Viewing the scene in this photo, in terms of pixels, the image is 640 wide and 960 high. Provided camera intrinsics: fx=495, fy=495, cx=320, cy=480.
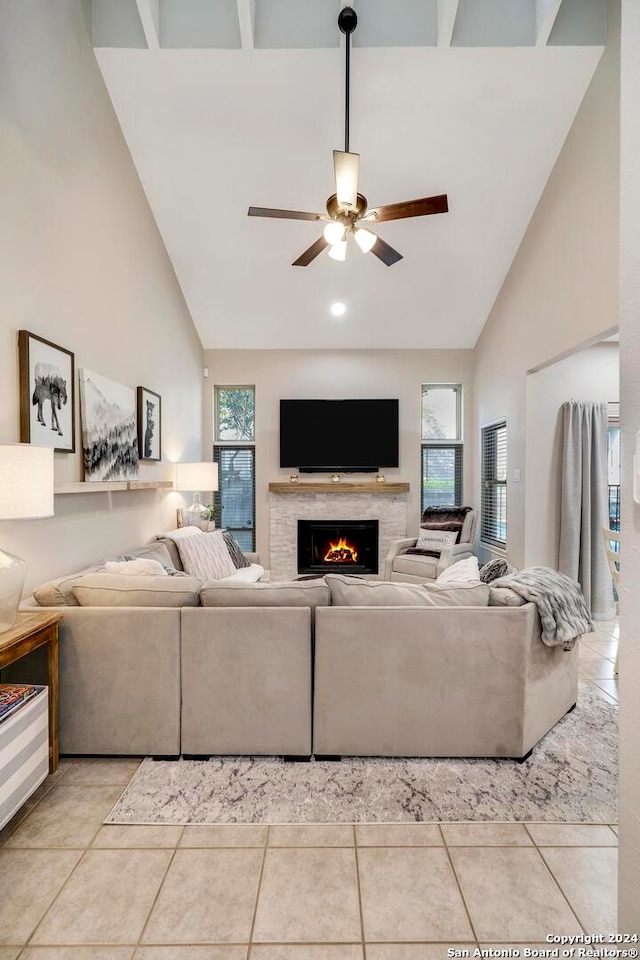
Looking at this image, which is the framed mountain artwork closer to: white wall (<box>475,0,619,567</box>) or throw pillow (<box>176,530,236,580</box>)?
throw pillow (<box>176,530,236,580</box>)

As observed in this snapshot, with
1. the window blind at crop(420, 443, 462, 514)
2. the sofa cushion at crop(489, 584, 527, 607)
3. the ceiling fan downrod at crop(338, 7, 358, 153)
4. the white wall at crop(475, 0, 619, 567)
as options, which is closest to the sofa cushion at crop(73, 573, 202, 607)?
the sofa cushion at crop(489, 584, 527, 607)

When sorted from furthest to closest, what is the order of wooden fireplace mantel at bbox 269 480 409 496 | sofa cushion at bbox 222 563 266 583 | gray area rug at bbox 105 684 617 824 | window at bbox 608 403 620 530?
wooden fireplace mantel at bbox 269 480 409 496, window at bbox 608 403 620 530, sofa cushion at bbox 222 563 266 583, gray area rug at bbox 105 684 617 824

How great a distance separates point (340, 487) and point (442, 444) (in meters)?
1.44

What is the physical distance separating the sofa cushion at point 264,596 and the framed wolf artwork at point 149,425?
7.22ft

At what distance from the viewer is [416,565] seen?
512cm

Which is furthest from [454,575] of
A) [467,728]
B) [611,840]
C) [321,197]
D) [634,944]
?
[321,197]

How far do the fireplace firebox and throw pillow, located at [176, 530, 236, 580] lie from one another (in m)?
1.82

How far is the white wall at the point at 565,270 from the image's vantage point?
317cm

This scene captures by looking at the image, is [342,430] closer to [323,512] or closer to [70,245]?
[323,512]

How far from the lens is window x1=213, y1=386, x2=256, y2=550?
6.28 metres

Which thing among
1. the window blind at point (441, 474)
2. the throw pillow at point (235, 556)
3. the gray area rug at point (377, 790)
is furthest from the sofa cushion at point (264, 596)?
the window blind at point (441, 474)

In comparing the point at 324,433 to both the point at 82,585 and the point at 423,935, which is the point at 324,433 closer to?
the point at 82,585

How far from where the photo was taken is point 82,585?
2326 mm

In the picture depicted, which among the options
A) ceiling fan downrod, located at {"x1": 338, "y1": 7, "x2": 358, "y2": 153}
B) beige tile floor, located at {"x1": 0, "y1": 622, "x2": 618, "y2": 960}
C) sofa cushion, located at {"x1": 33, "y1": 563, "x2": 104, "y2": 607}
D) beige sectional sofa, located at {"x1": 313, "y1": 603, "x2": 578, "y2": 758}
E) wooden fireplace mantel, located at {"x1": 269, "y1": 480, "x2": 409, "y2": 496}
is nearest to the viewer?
beige tile floor, located at {"x1": 0, "y1": 622, "x2": 618, "y2": 960}
